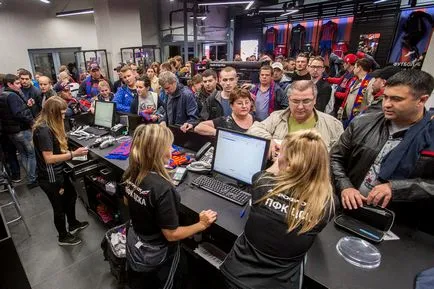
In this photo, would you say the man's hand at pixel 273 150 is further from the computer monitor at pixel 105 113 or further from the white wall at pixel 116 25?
the white wall at pixel 116 25

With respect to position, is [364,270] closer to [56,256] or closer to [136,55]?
[56,256]

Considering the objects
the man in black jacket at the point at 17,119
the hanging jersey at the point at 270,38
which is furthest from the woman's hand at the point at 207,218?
the hanging jersey at the point at 270,38

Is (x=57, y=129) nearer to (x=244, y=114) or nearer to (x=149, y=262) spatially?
(x=149, y=262)

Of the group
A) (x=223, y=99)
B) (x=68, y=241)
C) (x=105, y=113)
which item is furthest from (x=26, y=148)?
(x=223, y=99)

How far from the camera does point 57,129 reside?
226cm

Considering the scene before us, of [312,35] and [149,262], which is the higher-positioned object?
[312,35]

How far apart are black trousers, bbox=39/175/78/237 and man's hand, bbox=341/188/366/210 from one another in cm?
249

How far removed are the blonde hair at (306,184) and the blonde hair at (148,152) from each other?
618 mm

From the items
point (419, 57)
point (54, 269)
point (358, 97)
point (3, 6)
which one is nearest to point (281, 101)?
point (358, 97)

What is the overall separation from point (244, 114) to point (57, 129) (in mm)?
1737

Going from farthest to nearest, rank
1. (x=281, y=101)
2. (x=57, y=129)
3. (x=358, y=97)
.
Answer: (x=358, y=97) → (x=281, y=101) → (x=57, y=129)

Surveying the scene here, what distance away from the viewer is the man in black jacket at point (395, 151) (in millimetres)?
1387

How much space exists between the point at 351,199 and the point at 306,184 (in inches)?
21.1

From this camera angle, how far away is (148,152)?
1.38 meters
